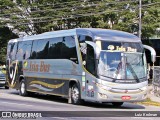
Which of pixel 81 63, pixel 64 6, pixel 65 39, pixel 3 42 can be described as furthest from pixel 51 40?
pixel 3 42

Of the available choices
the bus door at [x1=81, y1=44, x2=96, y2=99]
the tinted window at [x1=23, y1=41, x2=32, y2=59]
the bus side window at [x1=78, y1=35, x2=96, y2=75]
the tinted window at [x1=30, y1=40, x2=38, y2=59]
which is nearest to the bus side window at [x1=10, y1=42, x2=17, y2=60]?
the tinted window at [x1=23, y1=41, x2=32, y2=59]

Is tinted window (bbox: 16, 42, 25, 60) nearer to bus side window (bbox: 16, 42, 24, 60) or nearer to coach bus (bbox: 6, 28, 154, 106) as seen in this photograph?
bus side window (bbox: 16, 42, 24, 60)

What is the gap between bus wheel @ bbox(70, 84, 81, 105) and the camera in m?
20.3

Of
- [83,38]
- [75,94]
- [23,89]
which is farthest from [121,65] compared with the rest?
[23,89]

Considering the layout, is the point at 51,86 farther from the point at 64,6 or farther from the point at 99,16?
the point at 64,6

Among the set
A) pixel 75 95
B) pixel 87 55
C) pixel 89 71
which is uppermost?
pixel 87 55

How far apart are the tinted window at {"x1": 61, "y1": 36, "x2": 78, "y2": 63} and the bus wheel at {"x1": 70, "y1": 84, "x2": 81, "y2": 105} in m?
1.26

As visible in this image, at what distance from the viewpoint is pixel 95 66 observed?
62.5ft

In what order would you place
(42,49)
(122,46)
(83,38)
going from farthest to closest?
1. (42,49)
2. (83,38)
3. (122,46)

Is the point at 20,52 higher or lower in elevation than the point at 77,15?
lower

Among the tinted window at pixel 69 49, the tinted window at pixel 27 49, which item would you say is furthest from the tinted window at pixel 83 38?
the tinted window at pixel 27 49

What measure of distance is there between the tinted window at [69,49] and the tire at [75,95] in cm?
127

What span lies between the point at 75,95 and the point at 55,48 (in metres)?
3.13

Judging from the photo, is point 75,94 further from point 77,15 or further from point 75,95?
point 77,15
